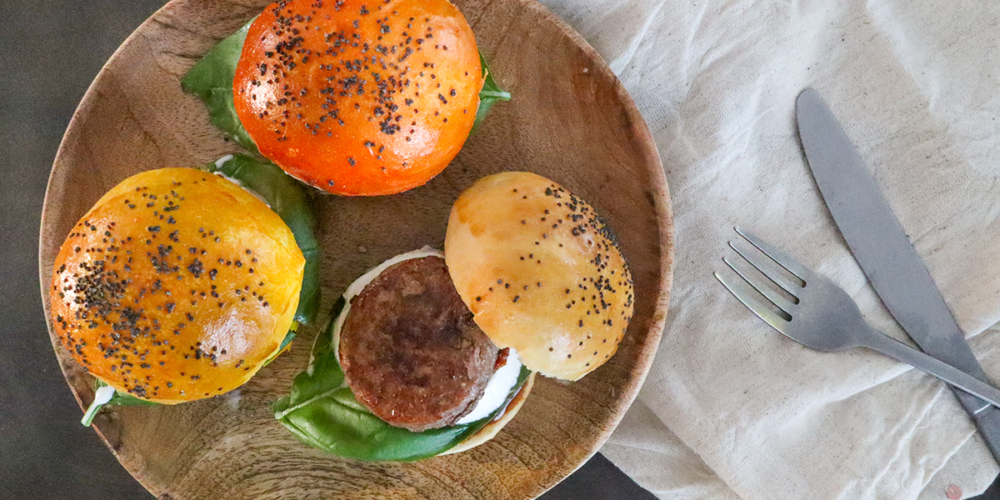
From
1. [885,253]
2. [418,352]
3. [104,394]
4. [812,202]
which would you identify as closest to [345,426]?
[418,352]

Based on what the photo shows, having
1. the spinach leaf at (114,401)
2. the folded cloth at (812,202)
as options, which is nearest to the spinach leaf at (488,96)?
the folded cloth at (812,202)

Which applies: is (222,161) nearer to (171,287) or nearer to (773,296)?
(171,287)

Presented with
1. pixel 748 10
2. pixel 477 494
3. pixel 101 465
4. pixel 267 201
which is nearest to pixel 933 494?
pixel 477 494

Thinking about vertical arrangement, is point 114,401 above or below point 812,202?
below

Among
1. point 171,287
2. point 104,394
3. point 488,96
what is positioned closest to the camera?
point 171,287

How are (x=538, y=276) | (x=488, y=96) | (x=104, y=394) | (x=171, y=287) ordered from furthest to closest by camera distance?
(x=488, y=96), (x=104, y=394), (x=538, y=276), (x=171, y=287)

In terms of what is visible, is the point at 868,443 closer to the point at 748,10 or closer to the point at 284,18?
the point at 748,10

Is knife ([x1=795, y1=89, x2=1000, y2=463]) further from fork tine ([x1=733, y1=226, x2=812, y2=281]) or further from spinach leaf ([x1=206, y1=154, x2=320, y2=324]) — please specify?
spinach leaf ([x1=206, y1=154, x2=320, y2=324])

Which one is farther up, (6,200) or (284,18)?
(284,18)
